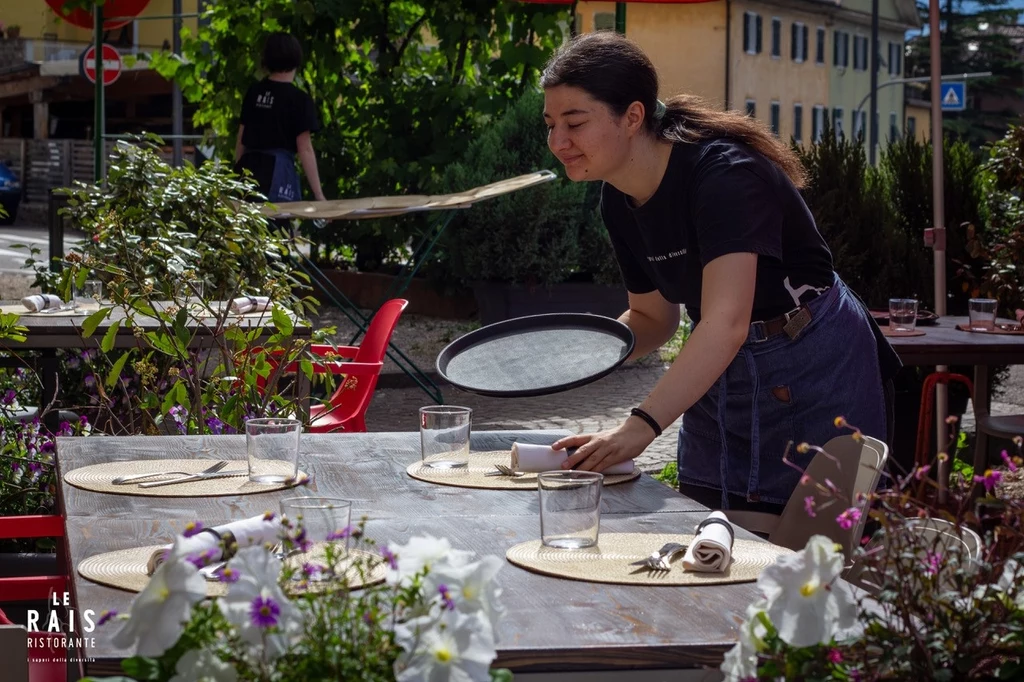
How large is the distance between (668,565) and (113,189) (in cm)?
496

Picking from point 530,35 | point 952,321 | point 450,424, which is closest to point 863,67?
point 530,35

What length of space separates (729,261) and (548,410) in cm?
599

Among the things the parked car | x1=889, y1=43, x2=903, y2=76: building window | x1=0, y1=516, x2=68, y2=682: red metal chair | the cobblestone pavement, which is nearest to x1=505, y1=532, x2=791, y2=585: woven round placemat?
x1=0, y1=516, x2=68, y2=682: red metal chair

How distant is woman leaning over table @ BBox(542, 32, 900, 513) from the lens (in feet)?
9.98

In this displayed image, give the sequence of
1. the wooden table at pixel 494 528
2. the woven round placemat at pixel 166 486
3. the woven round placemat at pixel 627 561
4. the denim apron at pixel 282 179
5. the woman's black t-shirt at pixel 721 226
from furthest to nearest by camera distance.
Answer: the denim apron at pixel 282 179 < the woman's black t-shirt at pixel 721 226 < the woven round placemat at pixel 166 486 < the woven round placemat at pixel 627 561 < the wooden table at pixel 494 528

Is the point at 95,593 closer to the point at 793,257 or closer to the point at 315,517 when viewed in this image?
the point at 315,517

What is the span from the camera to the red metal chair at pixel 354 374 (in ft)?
16.9

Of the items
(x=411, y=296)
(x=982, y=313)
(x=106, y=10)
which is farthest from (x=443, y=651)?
(x=411, y=296)

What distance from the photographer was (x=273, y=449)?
270cm

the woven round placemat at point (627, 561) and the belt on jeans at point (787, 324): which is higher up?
the belt on jeans at point (787, 324)

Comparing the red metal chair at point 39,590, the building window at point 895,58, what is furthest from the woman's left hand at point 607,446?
the building window at point 895,58

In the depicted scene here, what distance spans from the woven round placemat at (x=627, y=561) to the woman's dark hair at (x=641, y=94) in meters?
1.19

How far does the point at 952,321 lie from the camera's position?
254 inches

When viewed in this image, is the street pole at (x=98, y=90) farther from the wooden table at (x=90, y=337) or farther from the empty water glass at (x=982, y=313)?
the empty water glass at (x=982, y=313)
